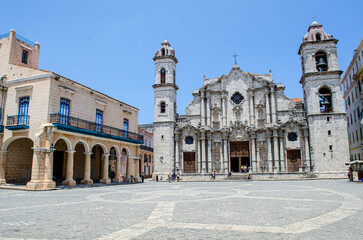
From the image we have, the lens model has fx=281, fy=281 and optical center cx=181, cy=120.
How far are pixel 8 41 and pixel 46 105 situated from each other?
24.7 feet

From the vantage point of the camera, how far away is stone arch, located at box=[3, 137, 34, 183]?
21.6 metres

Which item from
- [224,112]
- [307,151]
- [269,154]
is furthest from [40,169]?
[307,151]

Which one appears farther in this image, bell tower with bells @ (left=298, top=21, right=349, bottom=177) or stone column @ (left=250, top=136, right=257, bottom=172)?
stone column @ (left=250, top=136, right=257, bottom=172)

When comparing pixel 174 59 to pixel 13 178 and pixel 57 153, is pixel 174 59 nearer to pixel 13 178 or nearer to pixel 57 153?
pixel 57 153

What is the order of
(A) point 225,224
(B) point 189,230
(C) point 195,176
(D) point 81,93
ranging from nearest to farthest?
(B) point 189,230 → (A) point 225,224 → (D) point 81,93 → (C) point 195,176

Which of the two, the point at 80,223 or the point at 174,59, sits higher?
the point at 174,59

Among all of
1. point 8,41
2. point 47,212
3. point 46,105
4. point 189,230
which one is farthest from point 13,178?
point 189,230

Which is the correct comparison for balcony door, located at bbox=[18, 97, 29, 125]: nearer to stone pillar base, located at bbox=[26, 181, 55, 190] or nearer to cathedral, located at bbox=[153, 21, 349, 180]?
stone pillar base, located at bbox=[26, 181, 55, 190]

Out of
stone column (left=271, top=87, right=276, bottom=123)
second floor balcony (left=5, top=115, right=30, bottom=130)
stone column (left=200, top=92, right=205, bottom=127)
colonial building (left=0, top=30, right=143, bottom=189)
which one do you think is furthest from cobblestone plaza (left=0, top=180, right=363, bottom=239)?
stone column (left=200, top=92, right=205, bottom=127)

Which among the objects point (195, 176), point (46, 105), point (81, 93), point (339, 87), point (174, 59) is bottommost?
point (195, 176)

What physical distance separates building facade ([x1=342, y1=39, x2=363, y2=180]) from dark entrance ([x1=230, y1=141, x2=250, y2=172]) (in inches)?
476

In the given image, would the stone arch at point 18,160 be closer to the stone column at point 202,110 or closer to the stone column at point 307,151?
the stone column at point 202,110

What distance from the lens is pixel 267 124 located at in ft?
119

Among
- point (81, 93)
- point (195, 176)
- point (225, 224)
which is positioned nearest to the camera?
point (225, 224)
